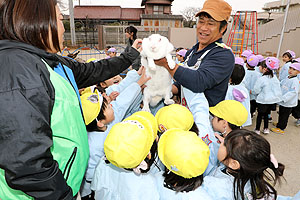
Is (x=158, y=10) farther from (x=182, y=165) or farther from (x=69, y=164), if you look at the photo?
(x=69, y=164)

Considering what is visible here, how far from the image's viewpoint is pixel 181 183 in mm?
1363

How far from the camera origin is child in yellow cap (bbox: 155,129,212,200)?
123 centimetres

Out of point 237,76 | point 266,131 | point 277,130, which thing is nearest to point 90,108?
point 237,76

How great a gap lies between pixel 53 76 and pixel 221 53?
1.30 metres

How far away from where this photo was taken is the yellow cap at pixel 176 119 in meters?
1.53

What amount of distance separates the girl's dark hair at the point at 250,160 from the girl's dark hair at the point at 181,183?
0.29m

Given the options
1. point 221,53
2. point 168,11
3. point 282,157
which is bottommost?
point 282,157

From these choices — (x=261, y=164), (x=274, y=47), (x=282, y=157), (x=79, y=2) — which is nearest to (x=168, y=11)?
(x=79, y=2)

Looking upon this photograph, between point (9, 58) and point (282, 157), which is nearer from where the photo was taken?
point (9, 58)

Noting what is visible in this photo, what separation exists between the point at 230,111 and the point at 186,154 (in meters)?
0.80

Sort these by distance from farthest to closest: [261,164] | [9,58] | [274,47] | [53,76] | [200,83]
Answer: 1. [274,47]
2. [200,83]
3. [261,164]
4. [53,76]
5. [9,58]

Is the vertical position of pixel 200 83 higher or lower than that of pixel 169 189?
higher

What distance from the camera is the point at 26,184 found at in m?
0.81

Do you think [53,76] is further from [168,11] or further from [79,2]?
[79,2]
